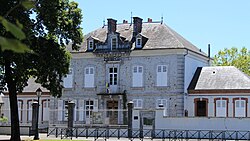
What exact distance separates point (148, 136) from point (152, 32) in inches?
560

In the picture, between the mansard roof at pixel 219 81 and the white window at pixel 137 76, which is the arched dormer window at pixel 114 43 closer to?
the white window at pixel 137 76

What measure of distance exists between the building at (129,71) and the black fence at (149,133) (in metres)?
4.97

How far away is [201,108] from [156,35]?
8536mm

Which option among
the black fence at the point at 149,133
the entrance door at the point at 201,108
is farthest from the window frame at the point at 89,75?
the black fence at the point at 149,133

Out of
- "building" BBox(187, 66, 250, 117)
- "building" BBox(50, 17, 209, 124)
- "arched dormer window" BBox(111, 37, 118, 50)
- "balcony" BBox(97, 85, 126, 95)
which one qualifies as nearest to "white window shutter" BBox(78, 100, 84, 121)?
"building" BBox(50, 17, 209, 124)

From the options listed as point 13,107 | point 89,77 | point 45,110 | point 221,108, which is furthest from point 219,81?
point 13,107

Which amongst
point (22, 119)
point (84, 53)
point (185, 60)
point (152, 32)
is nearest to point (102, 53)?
point (84, 53)

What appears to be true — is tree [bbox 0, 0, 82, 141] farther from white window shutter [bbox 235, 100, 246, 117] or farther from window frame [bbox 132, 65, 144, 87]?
white window shutter [bbox 235, 100, 246, 117]

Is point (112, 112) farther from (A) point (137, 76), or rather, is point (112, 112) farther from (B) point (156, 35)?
(B) point (156, 35)

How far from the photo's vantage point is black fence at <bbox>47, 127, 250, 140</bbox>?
121ft

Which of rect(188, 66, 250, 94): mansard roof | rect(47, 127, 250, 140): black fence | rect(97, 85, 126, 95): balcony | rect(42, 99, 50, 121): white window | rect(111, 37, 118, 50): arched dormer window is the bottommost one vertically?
rect(47, 127, 250, 140): black fence

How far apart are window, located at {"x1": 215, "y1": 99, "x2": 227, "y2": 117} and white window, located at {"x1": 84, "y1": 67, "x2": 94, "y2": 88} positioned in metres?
12.9

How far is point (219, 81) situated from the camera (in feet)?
155

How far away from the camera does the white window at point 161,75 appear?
47.9m
